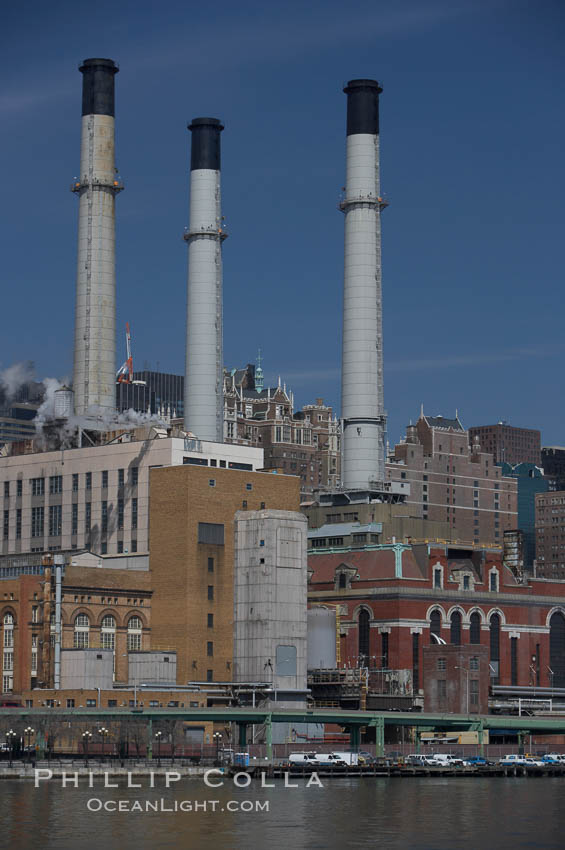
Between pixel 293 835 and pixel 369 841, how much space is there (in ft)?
18.5

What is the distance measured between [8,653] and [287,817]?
75.1 metres

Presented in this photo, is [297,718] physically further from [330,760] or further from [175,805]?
[175,805]

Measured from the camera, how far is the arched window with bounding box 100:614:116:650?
197 metres

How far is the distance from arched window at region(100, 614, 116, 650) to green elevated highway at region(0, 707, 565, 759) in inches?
702

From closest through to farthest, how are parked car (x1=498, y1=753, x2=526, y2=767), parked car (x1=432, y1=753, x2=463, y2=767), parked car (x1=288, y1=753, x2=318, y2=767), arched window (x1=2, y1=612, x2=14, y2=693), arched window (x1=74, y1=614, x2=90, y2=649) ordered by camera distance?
parked car (x1=288, y1=753, x2=318, y2=767) < parked car (x1=432, y1=753, x2=463, y2=767) < parked car (x1=498, y1=753, x2=526, y2=767) < arched window (x1=74, y1=614, x2=90, y2=649) < arched window (x1=2, y1=612, x2=14, y2=693)

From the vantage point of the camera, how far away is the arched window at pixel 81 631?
194 metres

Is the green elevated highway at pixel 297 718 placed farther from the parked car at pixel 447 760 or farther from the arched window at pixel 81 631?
the arched window at pixel 81 631

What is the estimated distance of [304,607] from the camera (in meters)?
197

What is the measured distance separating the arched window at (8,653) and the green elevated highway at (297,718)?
15257 millimetres

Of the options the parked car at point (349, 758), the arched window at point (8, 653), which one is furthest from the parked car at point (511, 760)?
the arched window at point (8, 653)

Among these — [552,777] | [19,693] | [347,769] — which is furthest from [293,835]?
[19,693]

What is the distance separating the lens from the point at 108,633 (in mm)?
197375

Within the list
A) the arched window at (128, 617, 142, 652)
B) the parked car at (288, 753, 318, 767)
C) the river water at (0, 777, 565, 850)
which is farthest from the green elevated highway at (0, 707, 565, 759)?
the arched window at (128, 617, 142, 652)

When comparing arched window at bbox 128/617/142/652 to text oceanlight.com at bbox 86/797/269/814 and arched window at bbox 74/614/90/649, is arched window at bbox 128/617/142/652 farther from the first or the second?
text oceanlight.com at bbox 86/797/269/814
